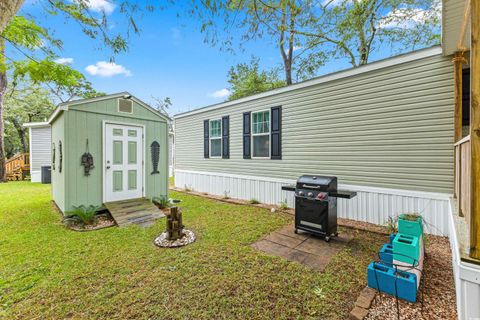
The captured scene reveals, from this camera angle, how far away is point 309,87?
5.40 metres

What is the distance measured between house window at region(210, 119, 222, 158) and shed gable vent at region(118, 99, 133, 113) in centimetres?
310

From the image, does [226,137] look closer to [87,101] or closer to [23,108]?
[87,101]

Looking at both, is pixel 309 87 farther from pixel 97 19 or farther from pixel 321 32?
pixel 321 32

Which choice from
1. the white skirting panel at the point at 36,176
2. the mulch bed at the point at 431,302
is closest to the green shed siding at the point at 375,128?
the mulch bed at the point at 431,302

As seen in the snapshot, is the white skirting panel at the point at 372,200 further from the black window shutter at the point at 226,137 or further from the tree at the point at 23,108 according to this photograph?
the tree at the point at 23,108

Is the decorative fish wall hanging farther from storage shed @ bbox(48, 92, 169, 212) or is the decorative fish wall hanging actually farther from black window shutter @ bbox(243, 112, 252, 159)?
black window shutter @ bbox(243, 112, 252, 159)

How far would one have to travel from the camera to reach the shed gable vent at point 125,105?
5.39 m

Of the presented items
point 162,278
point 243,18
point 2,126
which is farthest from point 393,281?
point 2,126

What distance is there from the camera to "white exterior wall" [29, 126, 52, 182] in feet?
37.3

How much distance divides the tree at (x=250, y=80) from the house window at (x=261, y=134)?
25.5ft

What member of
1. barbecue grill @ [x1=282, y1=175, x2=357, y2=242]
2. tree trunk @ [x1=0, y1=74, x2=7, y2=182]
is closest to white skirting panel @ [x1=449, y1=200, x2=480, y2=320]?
barbecue grill @ [x1=282, y1=175, x2=357, y2=242]

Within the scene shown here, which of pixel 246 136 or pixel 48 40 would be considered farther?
pixel 246 136

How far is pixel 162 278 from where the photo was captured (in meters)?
2.57

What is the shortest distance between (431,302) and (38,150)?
16332 mm
